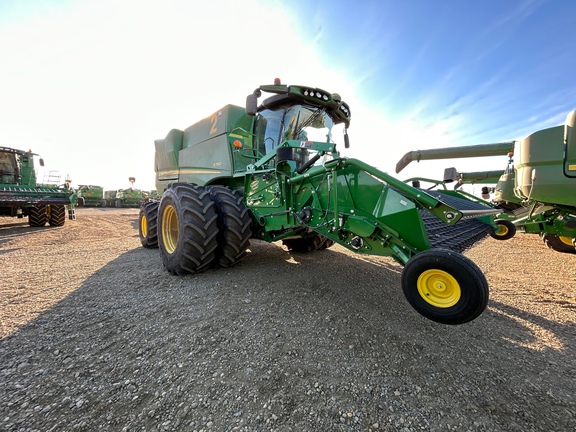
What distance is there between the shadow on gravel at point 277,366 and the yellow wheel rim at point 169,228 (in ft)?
3.64

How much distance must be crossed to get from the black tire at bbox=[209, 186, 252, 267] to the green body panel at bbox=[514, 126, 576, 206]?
14.1ft

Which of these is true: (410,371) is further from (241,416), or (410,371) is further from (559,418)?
(241,416)

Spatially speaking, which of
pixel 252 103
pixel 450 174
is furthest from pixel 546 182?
pixel 252 103

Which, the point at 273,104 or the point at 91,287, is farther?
the point at 273,104

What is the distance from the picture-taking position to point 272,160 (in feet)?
10.5

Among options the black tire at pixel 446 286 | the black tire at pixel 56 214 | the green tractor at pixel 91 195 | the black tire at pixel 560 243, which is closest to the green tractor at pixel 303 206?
the black tire at pixel 446 286

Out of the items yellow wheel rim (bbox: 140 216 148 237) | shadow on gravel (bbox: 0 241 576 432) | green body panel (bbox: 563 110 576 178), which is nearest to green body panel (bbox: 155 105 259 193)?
yellow wheel rim (bbox: 140 216 148 237)

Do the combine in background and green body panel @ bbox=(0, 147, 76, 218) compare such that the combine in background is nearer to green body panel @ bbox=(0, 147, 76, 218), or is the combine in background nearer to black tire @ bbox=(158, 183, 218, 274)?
green body panel @ bbox=(0, 147, 76, 218)

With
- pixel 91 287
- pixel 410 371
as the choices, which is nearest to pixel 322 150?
pixel 410 371

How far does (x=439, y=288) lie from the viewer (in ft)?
5.19

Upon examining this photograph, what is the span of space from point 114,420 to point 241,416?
0.61 meters

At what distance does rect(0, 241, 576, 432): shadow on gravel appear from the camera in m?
1.29

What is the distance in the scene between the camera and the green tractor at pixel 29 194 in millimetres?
7605

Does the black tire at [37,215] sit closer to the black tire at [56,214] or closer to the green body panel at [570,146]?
the black tire at [56,214]
